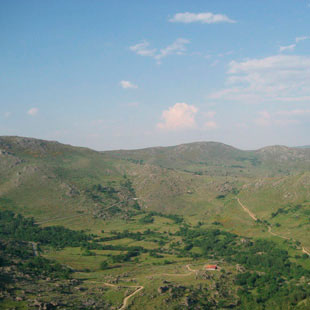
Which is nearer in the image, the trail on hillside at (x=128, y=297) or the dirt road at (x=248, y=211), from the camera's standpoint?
the trail on hillside at (x=128, y=297)

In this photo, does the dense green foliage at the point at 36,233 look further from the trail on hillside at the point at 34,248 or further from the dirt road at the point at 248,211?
the dirt road at the point at 248,211

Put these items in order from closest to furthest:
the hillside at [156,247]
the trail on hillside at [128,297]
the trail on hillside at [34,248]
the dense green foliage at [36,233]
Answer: the trail on hillside at [128,297] → the hillside at [156,247] → the trail on hillside at [34,248] → the dense green foliage at [36,233]

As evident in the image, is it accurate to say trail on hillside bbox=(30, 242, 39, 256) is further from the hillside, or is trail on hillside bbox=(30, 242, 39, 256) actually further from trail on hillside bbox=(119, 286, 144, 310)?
trail on hillside bbox=(119, 286, 144, 310)

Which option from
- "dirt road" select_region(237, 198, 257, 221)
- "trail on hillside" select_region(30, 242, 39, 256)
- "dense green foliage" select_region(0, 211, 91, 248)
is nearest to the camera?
"trail on hillside" select_region(30, 242, 39, 256)

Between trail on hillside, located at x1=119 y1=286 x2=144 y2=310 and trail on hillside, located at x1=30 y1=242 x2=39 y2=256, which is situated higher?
trail on hillside, located at x1=30 y1=242 x2=39 y2=256

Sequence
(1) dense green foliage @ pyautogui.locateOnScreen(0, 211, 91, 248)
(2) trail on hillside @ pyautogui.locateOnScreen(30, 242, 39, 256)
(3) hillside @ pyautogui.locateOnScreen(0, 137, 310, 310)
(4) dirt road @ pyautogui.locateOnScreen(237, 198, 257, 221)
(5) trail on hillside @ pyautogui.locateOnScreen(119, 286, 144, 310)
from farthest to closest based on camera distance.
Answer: (4) dirt road @ pyautogui.locateOnScreen(237, 198, 257, 221) → (1) dense green foliage @ pyautogui.locateOnScreen(0, 211, 91, 248) → (2) trail on hillside @ pyautogui.locateOnScreen(30, 242, 39, 256) → (3) hillside @ pyautogui.locateOnScreen(0, 137, 310, 310) → (5) trail on hillside @ pyautogui.locateOnScreen(119, 286, 144, 310)

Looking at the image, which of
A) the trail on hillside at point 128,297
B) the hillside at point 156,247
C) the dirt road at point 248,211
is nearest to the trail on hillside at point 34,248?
the hillside at point 156,247

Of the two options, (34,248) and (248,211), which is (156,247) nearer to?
(34,248)

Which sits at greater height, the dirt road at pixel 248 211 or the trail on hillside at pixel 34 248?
the dirt road at pixel 248 211

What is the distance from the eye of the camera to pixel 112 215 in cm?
17925

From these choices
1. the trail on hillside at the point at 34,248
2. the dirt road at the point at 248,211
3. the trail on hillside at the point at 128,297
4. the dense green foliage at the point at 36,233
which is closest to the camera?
the trail on hillside at the point at 128,297

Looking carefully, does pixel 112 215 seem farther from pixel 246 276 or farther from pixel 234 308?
pixel 234 308

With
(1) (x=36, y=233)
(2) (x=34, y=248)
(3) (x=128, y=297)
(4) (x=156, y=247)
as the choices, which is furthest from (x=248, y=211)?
(3) (x=128, y=297)

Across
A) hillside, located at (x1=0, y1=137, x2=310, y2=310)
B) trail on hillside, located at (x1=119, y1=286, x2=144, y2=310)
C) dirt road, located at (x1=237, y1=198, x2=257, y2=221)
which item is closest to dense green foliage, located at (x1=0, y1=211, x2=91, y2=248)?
hillside, located at (x1=0, y1=137, x2=310, y2=310)
